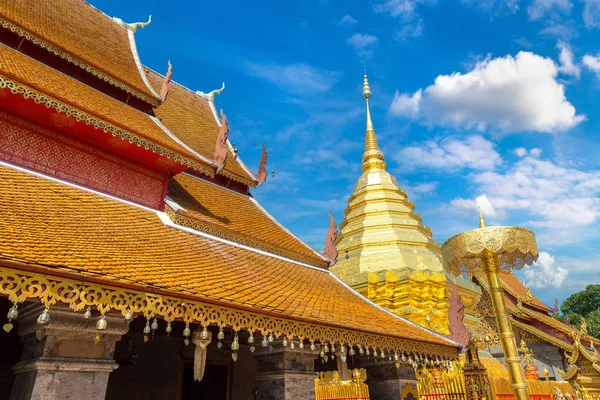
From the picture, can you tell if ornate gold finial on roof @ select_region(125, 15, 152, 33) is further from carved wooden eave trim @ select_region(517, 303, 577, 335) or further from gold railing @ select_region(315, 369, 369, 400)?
carved wooden eave trim @ select_region(517, 303, 577, 335)

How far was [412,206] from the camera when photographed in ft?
61.1

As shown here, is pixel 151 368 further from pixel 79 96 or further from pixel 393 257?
pixel 393 257

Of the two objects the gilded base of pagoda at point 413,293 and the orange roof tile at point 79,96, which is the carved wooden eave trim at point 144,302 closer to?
the orange roof tile at point 79,96

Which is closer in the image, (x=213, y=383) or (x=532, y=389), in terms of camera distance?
(x=213, y=383)

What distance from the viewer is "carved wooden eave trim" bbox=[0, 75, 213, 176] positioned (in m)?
5.26

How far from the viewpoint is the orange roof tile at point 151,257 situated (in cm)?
353

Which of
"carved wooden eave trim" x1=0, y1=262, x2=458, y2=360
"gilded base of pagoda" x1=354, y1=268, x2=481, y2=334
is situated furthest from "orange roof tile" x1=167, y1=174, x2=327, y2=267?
"gilded base of pagoda" x1=354, y1=268, x2=481, y2=334

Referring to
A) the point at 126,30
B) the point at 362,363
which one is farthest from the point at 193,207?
the point at 126,30

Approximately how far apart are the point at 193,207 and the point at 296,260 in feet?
7.04

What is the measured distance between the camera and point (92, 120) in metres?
5.93

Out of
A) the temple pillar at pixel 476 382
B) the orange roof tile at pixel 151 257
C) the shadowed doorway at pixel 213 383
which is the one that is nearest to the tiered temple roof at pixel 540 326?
the temple pillar at pixel 476 382

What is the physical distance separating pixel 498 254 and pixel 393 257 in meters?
10.1

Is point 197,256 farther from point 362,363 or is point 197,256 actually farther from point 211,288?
point 362,363

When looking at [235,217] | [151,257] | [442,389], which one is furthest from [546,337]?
[151,257]
